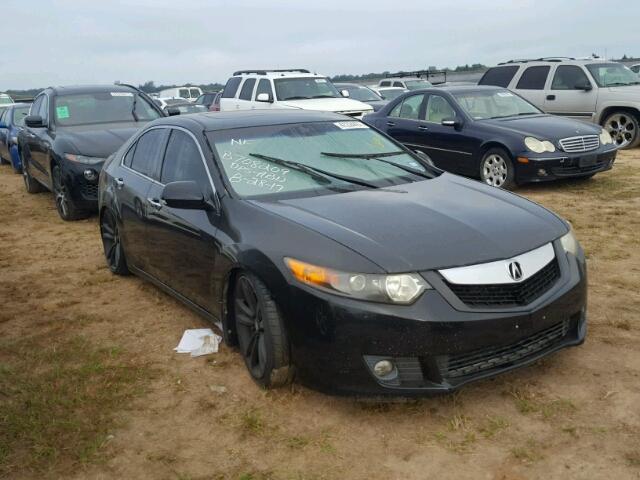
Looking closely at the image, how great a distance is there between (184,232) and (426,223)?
5.45ft

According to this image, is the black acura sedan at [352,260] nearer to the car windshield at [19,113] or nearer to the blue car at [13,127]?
the blue car at [13,127]

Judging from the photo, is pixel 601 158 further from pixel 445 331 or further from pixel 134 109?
pixel 445 331

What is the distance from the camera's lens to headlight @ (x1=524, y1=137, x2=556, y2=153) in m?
9.32

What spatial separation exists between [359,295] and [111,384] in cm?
165

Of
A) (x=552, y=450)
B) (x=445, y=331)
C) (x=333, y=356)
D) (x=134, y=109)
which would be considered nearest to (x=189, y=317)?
(x=333, y=356)

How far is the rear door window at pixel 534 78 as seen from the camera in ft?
45.8

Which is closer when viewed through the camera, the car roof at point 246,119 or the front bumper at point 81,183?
the car roof at point 246,119

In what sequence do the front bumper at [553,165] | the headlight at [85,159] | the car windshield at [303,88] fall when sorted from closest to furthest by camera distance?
the headlight at [85,159] → the front bumper at [553,165] → the car windshield at [303,88]

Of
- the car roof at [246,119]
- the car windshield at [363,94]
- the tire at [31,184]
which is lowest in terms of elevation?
the tire at [31,184]

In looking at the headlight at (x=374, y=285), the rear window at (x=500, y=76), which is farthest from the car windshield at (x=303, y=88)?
the headlight at (x=374, y=285)

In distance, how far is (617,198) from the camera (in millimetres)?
8961

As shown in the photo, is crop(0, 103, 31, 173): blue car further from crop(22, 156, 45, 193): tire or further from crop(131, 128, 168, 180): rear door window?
crop(131, 128, 168, 180): rear door window

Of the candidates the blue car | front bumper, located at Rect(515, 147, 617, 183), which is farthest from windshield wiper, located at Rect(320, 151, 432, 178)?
the blue car

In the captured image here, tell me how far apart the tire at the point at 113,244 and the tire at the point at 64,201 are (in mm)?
2643
